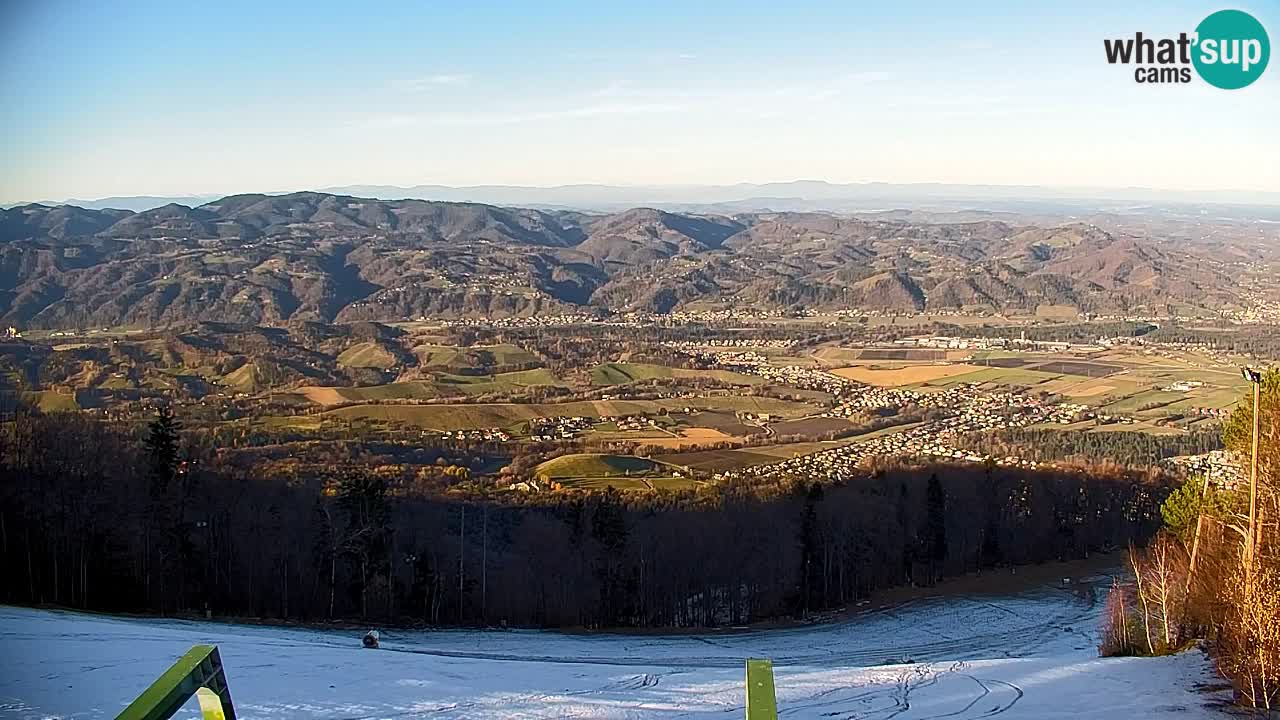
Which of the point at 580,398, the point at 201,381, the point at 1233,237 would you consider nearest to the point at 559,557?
the point at 580,398

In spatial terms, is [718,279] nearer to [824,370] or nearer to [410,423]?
[824,370]

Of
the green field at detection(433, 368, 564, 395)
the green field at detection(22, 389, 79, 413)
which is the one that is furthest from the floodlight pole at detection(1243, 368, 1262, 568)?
the green field at detection(433, 368, 564, 395)

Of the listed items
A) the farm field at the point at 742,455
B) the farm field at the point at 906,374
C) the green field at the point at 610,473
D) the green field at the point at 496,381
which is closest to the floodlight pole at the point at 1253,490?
the green field at the point at 610,473

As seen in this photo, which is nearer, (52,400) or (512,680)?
(512,680)

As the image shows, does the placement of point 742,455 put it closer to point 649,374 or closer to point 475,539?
point 475,539

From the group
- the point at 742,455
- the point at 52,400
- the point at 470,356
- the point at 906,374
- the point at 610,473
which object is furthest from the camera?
the point at 470,356

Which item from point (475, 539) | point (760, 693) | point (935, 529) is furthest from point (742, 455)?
point (760, 693)

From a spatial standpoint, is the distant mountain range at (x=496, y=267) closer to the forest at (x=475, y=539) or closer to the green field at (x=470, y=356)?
the green field at (x=470, y=356)
